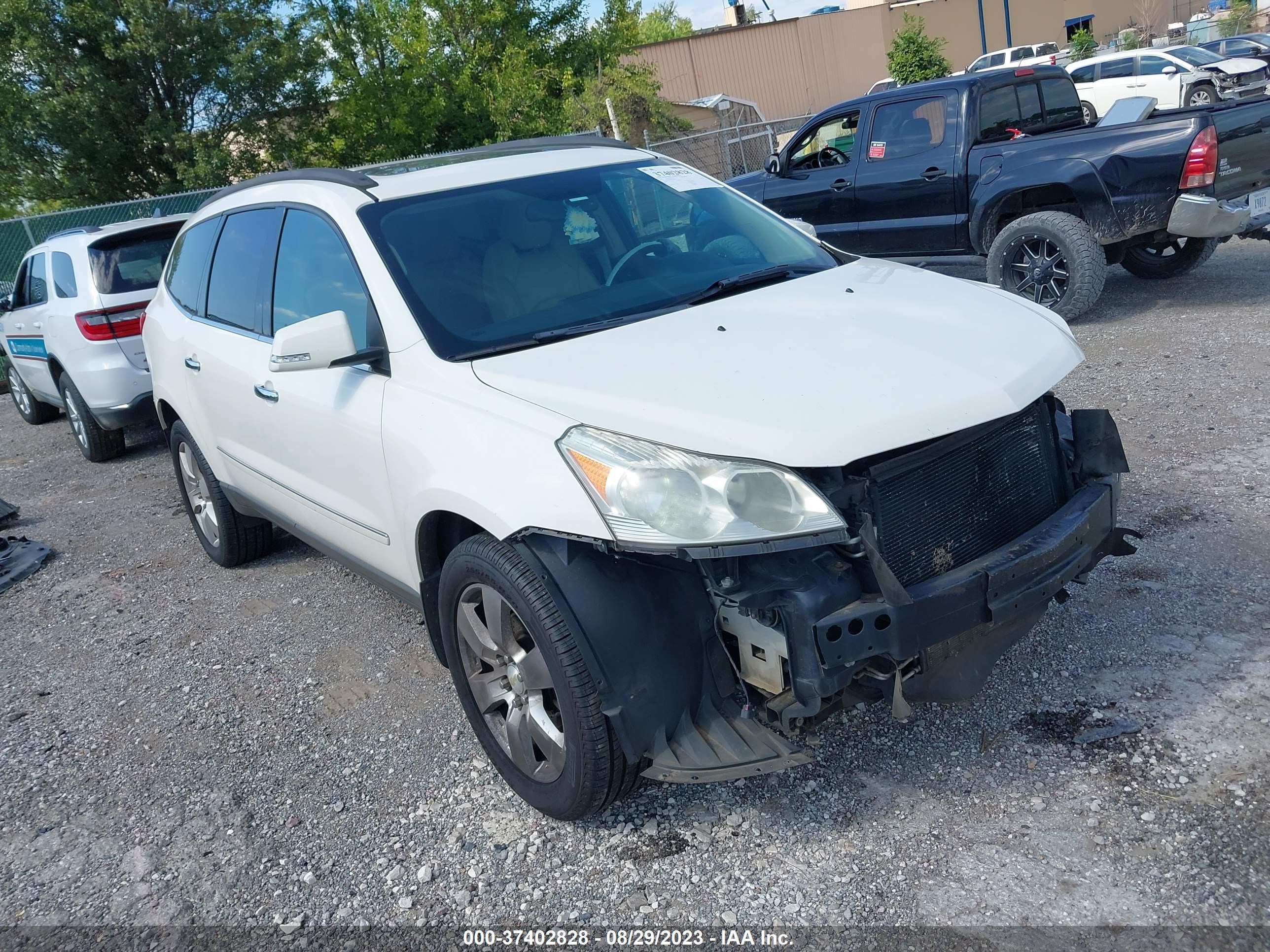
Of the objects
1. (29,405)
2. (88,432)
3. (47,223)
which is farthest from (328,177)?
(47,223)

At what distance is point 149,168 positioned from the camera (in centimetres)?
2108

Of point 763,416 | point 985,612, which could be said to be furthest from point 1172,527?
point 763,416

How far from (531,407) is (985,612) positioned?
4.24 ft

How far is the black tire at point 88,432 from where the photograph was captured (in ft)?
25.7

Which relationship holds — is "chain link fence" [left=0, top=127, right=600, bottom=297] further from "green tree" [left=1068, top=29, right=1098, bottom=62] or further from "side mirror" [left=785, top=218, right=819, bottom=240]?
"green tree" [left=1068, top=29, right=1098, bottom=62]

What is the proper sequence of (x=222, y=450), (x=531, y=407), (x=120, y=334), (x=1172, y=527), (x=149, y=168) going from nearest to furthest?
(x=531, y=407) → (x=1172, y=527) → (x=222, y=450) → (x=120, y=334) → (x=149, y=168)

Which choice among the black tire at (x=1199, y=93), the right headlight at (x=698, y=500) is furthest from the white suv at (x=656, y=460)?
the black tire at (x=1199, y=93)

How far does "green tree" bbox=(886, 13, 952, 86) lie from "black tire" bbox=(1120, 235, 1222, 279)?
86.5ft

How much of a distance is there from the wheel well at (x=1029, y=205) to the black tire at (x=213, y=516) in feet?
18.6

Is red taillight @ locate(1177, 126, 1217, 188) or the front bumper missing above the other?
red taillight @ locate(1177, 126, 1217, 188)

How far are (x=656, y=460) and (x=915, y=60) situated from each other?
119ft

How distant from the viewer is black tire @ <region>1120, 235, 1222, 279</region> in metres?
7.93

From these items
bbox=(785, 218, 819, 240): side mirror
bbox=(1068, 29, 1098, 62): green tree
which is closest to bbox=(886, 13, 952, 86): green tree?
bbox=(1068, 29, 1098, 62): green tree

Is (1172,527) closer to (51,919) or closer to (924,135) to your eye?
(51,919)
